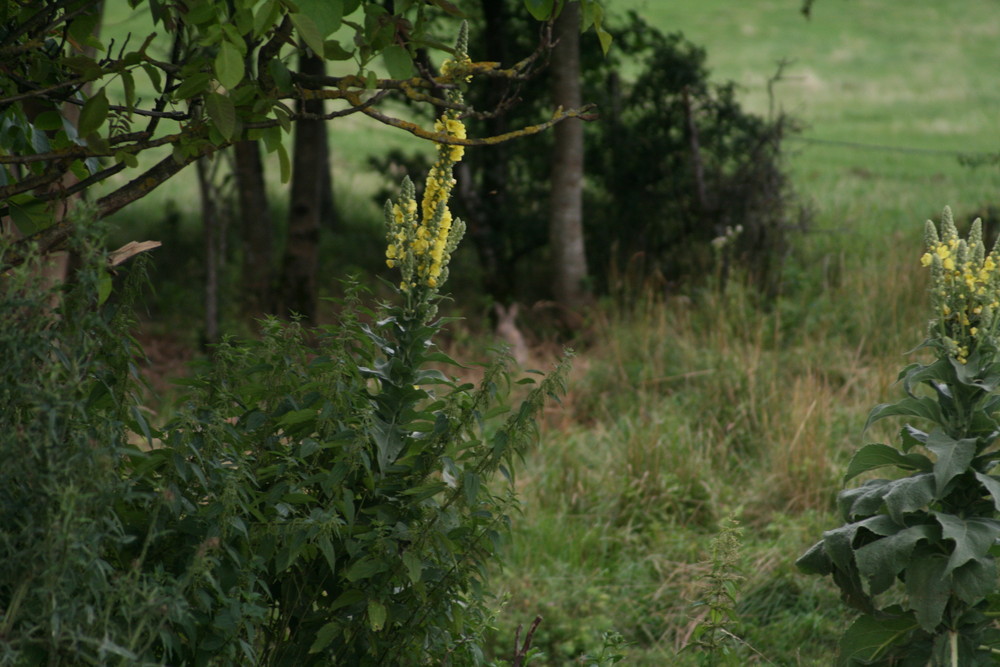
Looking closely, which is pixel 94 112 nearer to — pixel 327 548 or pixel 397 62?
pixel 397 62

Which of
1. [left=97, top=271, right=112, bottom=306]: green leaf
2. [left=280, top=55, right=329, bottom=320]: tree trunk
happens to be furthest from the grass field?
[left=280, top=55, right=329, bottom=320]: tree trunk

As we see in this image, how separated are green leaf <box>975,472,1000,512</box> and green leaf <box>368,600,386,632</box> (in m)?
1.73

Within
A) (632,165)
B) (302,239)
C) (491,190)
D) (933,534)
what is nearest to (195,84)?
(933,534)

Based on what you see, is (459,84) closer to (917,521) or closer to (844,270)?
(917,521)

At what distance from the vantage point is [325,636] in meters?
2.62

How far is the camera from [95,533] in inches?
84.0

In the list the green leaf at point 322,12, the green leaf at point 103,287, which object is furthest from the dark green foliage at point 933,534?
the green leaf at point 103,287

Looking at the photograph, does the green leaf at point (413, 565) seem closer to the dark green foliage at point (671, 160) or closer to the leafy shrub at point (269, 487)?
the leafy shrub at point (269, 487)

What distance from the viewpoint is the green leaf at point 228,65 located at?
222cm

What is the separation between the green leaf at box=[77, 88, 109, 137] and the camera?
244cm

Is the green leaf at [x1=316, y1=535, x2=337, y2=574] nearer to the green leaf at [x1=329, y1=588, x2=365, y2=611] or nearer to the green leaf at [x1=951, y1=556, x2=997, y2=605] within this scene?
the green leaf at [x1=329, y1=588, x2=365, y2=611]

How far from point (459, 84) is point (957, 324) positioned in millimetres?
1667

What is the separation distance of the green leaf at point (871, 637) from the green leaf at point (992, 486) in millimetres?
515

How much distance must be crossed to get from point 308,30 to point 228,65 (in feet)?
0.63
